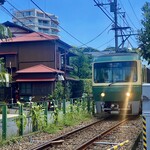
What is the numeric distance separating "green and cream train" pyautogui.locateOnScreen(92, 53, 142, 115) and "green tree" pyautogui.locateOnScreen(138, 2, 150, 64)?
2.84 meters

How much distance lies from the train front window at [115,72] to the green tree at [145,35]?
10.4ft

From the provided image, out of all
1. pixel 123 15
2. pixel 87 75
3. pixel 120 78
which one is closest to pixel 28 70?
pixel 123 15

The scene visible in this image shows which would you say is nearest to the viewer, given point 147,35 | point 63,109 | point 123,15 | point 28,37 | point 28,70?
point 63,109

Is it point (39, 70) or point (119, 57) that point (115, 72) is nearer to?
point (119, 57)

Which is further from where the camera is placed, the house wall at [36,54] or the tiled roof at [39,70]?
the house wall at [36,54]

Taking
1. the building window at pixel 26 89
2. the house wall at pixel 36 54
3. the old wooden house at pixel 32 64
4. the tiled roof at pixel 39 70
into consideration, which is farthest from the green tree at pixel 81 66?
the building window at pixel 26 89

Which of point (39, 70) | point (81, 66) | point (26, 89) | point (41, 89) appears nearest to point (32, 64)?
point (39, 70)

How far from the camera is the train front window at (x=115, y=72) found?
17344 millimetres

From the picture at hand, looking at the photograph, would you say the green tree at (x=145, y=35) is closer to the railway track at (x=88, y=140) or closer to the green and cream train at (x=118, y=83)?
the green and cream train at (x=118, y=83)

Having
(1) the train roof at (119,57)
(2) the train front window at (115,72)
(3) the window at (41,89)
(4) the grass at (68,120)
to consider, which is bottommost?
(4) the grass at (68,120)

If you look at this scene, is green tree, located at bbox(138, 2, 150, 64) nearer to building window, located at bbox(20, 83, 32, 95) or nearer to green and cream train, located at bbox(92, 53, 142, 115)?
green and cream train, located at bbox(92, 53, 142, 115)

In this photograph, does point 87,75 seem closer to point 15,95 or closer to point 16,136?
point 15,95

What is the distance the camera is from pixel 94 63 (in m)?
18.2

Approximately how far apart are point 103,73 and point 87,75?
28.7 m
